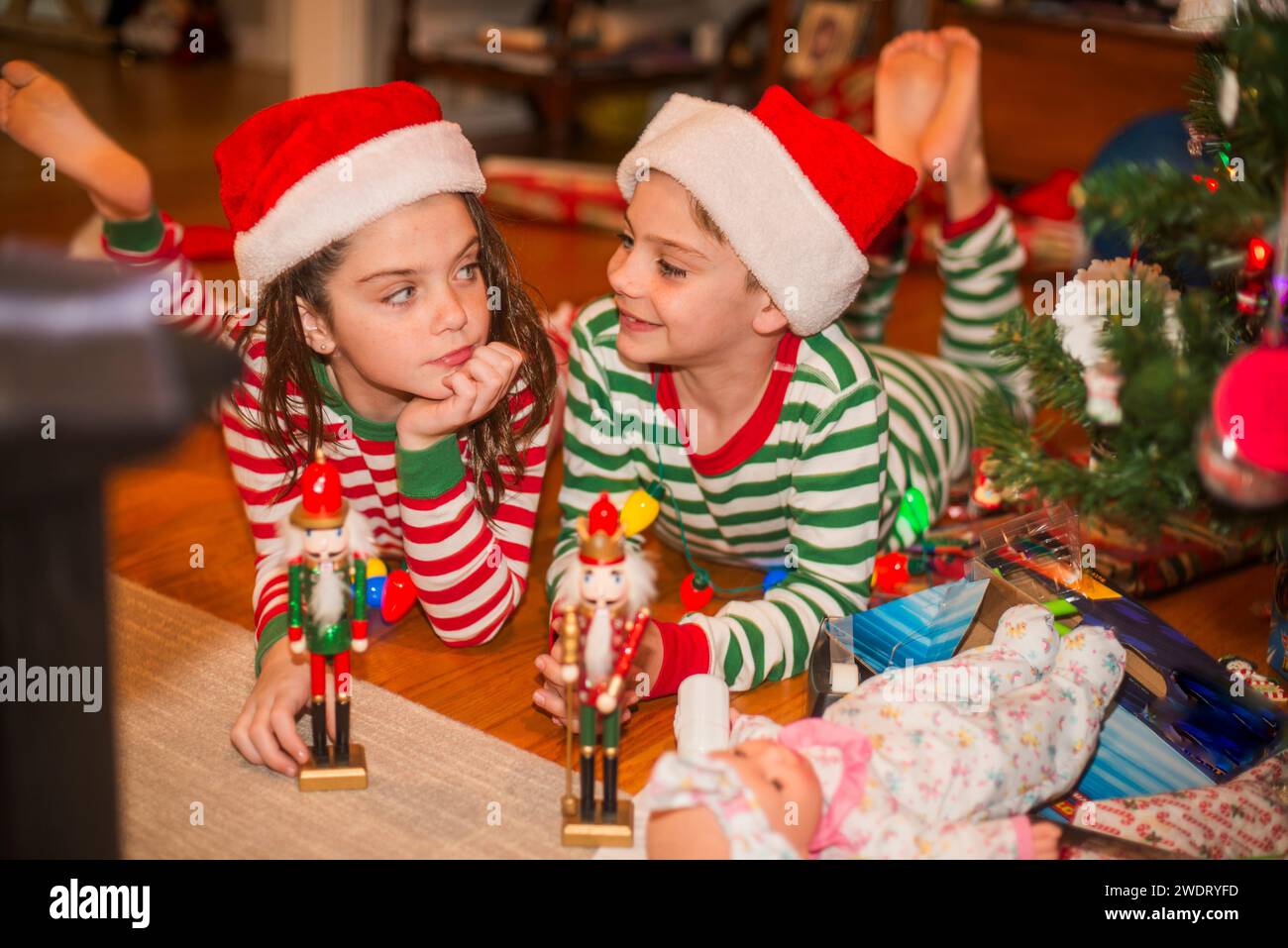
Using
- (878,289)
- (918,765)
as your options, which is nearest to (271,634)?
(918,765)

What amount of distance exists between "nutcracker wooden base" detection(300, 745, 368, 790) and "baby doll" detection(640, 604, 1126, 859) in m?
0.25

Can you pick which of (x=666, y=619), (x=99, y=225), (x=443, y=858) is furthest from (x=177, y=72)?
(x=443, y=858)

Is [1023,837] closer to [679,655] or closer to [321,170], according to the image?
[679,655]

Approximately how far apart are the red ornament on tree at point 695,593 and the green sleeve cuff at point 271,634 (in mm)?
477

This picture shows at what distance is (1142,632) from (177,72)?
157 inches

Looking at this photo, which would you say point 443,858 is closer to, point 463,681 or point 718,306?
point 463,681

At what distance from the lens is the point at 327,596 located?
41.5 inches

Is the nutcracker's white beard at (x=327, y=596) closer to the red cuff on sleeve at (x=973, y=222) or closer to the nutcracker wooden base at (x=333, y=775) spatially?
the nutcracker wooden base at (x=333, y=775)

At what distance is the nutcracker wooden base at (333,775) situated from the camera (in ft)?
3.83

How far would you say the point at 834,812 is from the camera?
3.31 feet

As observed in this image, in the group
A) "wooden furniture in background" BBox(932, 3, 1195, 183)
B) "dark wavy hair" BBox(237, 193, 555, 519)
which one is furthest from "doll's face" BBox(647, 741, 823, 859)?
"wooden furniture in background" BBox(932, 3, 1195, 183)

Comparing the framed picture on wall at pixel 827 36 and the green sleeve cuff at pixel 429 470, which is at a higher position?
the framed picture on wall at pixel 827 36

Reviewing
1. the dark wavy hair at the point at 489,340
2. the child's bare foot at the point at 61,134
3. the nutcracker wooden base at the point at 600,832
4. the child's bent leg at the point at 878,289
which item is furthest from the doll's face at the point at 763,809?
the child's bare foot at the point at 61,134

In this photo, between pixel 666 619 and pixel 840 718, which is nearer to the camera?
pixel 840 718
